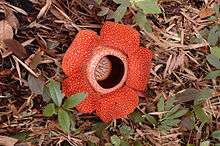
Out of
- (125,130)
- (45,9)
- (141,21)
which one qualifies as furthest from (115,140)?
(45,9)

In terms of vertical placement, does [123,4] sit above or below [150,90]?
above

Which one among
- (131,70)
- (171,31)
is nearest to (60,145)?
(131,70)

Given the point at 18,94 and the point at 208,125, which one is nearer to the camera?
the point at 18,94

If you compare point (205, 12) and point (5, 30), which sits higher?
point (205, 12)

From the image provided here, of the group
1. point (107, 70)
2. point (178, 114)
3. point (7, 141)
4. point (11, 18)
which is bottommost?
point (7, 141)

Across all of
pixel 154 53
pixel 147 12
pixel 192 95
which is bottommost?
pixel 192 95

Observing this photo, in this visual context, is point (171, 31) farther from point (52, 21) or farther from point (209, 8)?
point (52, 21)

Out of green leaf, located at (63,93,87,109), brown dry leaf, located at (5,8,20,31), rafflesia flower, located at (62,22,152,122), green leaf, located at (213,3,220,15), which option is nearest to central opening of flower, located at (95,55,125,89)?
rafflesia flower, located at (62,22,152,122)

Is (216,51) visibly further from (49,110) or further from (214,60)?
(49,110)
